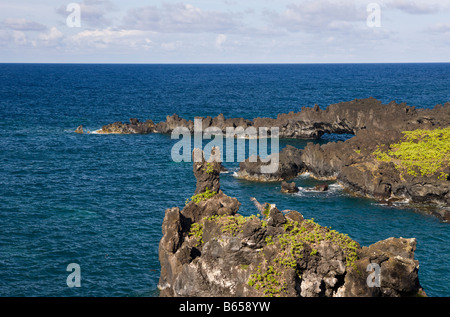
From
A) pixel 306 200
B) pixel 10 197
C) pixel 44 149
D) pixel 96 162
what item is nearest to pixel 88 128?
pixel 44 149

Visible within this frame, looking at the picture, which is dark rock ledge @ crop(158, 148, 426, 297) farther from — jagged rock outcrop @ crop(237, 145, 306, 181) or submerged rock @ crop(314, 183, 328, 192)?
jagged rock outcrop @ crop(237, 145, 306, 181)

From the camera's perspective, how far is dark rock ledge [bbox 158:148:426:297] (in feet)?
107

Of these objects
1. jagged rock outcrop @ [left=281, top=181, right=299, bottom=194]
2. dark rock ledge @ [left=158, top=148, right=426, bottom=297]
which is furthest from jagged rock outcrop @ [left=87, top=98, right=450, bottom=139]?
dark rock ledge @ [left=158, top=148, right=426, bottom=297]

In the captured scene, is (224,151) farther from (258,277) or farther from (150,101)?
(150,101)

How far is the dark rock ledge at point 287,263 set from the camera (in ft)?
107

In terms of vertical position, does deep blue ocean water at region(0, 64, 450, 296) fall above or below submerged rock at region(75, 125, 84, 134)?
below

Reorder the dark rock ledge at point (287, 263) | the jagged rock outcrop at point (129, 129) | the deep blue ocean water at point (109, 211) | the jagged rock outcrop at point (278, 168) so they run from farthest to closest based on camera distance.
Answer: the jagged rock outcrop at point (129, 129) → the jagged rock outcrop at point (278, 168) → the deep blue ocean water at point (109, 211) → the dark rock ledge at point (287, 263)

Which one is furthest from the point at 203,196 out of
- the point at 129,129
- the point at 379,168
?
the point at 129,129

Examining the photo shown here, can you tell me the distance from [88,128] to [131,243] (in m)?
74.4

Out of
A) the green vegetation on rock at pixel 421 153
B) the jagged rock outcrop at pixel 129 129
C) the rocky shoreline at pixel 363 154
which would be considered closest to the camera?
the rocky shoreline at pixel 363 154

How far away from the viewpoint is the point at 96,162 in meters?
86.2

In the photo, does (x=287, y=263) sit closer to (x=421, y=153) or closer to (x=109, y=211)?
(x=109, y=211)

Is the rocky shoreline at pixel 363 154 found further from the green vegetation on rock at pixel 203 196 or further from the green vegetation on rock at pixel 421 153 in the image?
the green vegetation on rock at pixel 203 196

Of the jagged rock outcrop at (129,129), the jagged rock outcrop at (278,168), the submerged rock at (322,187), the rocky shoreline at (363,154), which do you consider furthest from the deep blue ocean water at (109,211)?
the jagged rock outcrop at (129,129)
